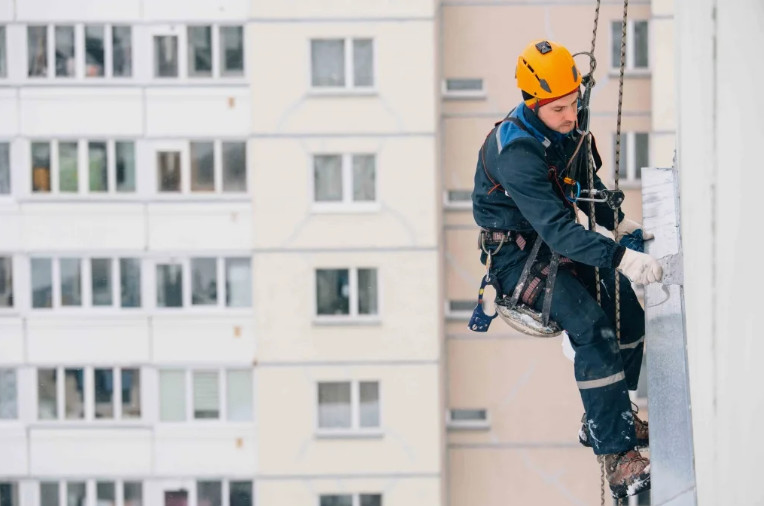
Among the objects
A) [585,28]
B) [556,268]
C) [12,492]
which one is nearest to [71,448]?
[12,492]

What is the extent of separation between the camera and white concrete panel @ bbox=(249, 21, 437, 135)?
21938 millimetres

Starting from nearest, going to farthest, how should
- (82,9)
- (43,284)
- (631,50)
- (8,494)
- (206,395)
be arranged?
(631,50) < (82,9) < (43,284) < (206,395) < (8,494)

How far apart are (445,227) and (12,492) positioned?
1013 centimetres

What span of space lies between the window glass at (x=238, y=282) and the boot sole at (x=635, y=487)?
1887 centimetres

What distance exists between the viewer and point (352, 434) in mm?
23531

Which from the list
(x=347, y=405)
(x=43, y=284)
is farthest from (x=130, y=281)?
(x=347, y=405)

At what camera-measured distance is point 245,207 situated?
2325 centimetres

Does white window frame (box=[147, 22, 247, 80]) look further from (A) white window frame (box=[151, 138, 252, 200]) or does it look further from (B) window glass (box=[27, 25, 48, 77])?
(B) window glass (box=[27, 25, 48, 77])

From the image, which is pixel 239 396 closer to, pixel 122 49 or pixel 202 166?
pixel 202 166

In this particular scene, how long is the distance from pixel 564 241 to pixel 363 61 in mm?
18203

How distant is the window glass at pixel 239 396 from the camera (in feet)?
78.0

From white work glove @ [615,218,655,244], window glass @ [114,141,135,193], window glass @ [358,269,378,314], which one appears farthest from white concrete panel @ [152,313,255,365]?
white work glove @ [615,218,655,244]

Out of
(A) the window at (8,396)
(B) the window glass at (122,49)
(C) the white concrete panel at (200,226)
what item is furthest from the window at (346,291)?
(A) the window at (8,396)

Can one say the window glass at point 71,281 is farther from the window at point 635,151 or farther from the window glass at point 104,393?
the window at point 635,151
